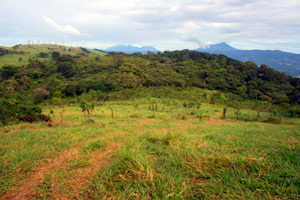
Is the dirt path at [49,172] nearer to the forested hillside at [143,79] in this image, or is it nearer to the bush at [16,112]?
the bush at [16,112]

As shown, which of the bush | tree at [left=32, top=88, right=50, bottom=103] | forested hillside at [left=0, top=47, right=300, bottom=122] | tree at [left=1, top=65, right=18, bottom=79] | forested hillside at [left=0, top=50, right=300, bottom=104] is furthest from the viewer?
tree at [left=1, top=65, right=18, bottom=79]

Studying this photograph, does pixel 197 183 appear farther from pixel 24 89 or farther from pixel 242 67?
pixel 242 67

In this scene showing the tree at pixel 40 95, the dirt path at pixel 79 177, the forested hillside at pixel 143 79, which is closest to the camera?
the dirt path at pixel 79 177

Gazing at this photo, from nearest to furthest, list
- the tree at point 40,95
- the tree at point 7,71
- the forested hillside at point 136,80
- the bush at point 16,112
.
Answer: the bush at point 16,112
the tree at point 40,95
the forested hillside at point 136,80
the tree at point 7,71

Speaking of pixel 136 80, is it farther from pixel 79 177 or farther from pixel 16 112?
pixel 79 177

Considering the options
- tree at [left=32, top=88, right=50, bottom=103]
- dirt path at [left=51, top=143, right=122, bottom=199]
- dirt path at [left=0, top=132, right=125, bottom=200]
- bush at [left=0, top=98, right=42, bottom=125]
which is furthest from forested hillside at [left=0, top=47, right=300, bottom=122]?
dirt path at [left=51, top=143, right=122, bottom=199]

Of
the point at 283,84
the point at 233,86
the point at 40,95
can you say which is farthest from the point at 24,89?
the point at 283,84

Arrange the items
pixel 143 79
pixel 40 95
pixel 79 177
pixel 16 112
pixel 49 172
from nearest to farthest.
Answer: pixel 79 177, pixel 49 172, pixel 16 112, pixel 40 95, pixel 143 79

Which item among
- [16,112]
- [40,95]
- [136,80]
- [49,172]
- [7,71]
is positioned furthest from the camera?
[7,71]

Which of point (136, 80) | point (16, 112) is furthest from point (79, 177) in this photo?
point (136, 80)

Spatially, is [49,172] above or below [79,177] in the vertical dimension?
below

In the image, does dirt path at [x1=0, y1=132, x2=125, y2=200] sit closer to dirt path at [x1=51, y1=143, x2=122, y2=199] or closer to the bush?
dirt path at [x1=51, y1=143, x2=122, y2=199]

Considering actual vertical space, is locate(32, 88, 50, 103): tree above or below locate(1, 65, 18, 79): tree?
below

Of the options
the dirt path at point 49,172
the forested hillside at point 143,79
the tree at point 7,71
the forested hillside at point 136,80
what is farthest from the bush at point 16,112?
the tree at point 7,71
